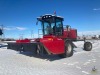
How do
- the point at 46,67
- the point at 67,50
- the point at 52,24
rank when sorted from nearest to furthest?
the point at 46,67 < the point at 67,50 < the point at 52,24

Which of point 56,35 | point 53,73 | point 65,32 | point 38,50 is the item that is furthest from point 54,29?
point 53,73

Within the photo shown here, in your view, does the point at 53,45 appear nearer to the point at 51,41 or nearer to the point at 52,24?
the point at 51,41

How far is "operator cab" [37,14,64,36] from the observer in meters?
12.1

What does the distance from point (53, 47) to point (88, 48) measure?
7.34m

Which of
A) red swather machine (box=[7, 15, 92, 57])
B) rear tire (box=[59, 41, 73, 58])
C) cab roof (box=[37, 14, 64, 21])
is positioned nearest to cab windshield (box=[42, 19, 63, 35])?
red swather machine (box=[7, 15, 92, 57])

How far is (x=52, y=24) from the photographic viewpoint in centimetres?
1230

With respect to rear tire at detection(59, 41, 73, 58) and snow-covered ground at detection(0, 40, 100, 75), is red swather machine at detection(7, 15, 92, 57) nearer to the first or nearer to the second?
rear tire at detection(59, 41, 73, 58)

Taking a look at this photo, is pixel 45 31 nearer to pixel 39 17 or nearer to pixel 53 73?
pixel 39 17

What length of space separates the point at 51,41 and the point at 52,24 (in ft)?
6.88

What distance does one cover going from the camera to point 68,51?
12375 mm

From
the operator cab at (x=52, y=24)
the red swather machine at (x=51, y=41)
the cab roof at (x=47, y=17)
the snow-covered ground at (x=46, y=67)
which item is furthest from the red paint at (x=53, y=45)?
the cab roof at (x=47, y=17)

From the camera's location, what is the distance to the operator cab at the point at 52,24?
12147 millimetres

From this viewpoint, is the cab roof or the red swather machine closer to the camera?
the red swather machine

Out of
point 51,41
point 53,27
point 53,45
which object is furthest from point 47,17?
point 53,45
